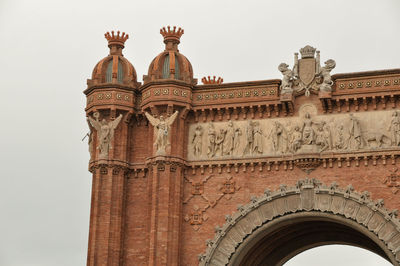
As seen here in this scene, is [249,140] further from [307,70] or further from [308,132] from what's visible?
[307,70]

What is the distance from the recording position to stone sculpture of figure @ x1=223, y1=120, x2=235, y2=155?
112 ft

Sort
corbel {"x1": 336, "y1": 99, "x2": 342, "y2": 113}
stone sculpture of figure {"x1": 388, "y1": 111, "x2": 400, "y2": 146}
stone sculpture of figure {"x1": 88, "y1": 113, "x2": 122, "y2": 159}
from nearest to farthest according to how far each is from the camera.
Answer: stone sculpture of figure {"x1": 388, "y1": 111, "x2": 400, "y2": 146} < corbel {"x1": 336, "y1": 99, "x2": 342, "y2": 113} < stone sculpture of figure {"x1": 88, "y1": 113, "x2": 122, "y2": 159}

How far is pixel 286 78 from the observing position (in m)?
34.0

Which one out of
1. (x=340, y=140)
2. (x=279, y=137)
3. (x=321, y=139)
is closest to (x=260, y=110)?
(x=279, y=137)

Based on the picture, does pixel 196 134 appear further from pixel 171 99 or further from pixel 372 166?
pixel 372 166

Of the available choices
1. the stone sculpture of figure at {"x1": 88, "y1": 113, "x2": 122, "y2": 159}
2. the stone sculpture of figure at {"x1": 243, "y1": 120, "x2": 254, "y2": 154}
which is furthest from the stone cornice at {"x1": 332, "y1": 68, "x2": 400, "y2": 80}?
the stone sculpture of figure at {"x1": 88, "y1": 113, "x2": 122, "y2": 159}

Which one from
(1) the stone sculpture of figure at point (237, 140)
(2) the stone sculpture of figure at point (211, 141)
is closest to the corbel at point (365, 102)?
(1) the stone sculpture of figure at point (237, 140)

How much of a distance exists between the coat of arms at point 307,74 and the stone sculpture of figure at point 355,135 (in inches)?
51.7

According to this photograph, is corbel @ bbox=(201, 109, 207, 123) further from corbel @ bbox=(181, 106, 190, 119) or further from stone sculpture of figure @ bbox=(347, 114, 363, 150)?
stone sculpture of figure @ bbox=(347, 114, 363, 150)

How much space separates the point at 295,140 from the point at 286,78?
2068 mm

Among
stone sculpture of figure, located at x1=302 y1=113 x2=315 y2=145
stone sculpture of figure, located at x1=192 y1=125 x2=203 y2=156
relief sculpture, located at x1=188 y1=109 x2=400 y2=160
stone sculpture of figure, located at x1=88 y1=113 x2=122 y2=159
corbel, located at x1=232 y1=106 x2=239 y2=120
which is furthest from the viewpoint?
stone sculpture of figure, located at x1=88 y1=113 x2=122 y2=159

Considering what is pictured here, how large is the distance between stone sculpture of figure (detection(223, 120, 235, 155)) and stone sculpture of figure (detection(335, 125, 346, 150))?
339 centimetres

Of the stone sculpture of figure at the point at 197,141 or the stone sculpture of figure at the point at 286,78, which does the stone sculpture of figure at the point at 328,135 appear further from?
the stone sculpture of figure at the point at 197,141

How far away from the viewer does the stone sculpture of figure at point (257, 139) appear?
33906 mm
